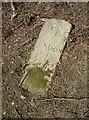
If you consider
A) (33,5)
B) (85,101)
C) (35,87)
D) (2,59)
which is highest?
(33,5)

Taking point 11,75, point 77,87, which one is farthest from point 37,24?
point 77,87

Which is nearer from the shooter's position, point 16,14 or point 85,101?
point 85,101

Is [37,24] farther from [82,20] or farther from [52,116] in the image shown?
[52,116]

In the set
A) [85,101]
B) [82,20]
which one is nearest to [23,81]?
[85,101]

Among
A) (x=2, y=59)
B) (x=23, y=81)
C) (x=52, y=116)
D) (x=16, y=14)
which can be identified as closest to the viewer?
(x=52, y=116)

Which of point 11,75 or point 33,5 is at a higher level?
point 33,5

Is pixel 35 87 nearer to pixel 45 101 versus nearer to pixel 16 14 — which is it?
pixel 45 101

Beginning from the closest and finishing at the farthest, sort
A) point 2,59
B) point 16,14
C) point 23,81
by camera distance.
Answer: point 23,81 < point 2,59 < point 16,14
